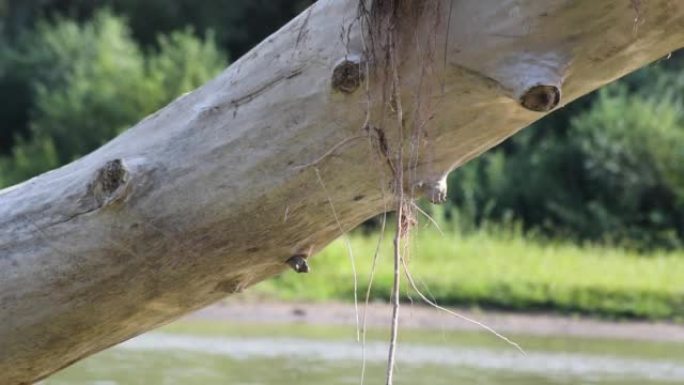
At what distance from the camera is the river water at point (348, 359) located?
11.1 meters

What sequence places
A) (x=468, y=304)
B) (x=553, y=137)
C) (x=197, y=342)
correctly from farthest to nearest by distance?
(x=553, y=137) < (x=468, y=304) < (x=197, y=342)

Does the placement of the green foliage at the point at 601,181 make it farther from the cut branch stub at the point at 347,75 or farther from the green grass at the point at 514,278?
the cut branch stub at the point at 347,75

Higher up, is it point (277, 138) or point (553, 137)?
point (553, 137)

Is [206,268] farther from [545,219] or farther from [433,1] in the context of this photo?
[545,219]

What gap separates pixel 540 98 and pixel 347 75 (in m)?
0.47

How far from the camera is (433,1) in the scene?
3.40 meters

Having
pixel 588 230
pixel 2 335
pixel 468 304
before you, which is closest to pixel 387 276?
pixel 468 304

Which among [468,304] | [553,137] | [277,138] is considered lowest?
[277,138]

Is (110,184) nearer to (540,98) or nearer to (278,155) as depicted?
(278,155)

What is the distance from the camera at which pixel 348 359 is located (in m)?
12.5

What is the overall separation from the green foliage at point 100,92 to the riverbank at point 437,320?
7.49 meters

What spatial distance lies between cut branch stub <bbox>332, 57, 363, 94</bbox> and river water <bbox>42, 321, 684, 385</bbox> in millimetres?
7041

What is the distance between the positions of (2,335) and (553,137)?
21.5 metres

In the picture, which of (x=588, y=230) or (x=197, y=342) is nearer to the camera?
(x=197, y=342)
